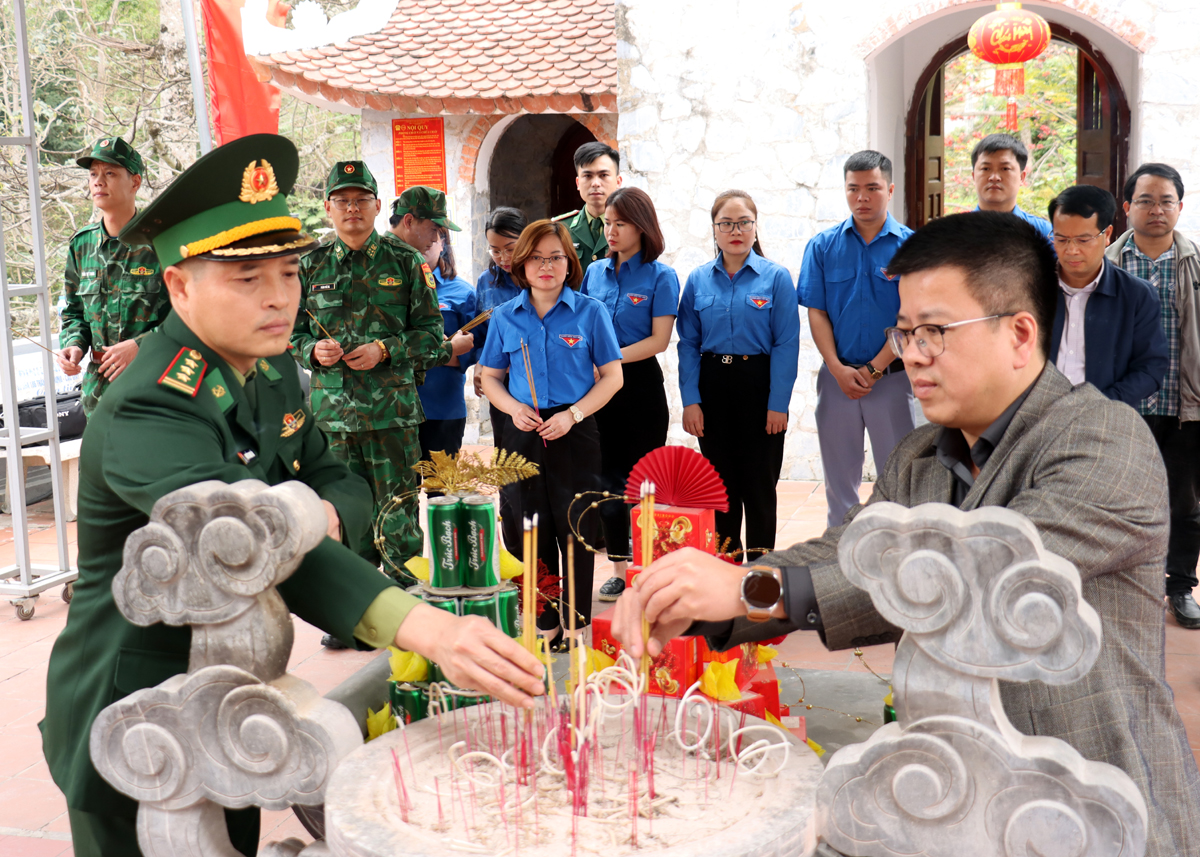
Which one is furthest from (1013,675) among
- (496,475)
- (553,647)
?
(553,647)

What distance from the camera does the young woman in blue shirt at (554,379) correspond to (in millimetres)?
4172

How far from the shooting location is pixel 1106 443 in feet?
4.90

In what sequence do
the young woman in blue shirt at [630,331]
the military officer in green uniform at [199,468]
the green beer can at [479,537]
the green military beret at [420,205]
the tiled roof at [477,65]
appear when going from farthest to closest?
the tiled roof at [477,65] < the green military beret at [420,205] < the young woman in blue shirt at [630,331] < the green beer can at [479,537] < the military officer in green uniform at [199,468]

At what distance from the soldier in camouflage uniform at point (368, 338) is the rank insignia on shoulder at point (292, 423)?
241cm

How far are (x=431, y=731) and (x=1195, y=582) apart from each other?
12.1ft

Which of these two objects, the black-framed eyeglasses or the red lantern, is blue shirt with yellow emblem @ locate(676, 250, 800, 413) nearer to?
Answer: the red lantern

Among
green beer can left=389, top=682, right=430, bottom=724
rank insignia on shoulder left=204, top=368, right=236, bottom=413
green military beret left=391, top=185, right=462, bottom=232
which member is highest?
green military beret left=391, top=185, right=462, bottom=232

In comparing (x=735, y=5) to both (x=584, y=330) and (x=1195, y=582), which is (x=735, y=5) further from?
(x=1195, y=582)

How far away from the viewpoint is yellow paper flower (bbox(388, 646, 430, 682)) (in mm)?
2533

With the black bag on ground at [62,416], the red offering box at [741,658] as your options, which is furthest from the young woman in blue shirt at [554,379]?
the black bag on ground at [62,416]

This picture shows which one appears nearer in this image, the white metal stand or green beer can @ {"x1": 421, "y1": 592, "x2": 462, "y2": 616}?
green beer can @ {"x1": 421, "y1": 592, "x2": 462, "y2": 616}

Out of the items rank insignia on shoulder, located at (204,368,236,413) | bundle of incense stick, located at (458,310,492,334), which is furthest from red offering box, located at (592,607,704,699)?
bundle of incense stick, located at (458,310,492,334)

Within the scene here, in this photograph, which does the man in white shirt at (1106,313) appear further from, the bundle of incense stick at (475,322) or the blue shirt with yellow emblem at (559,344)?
the bundle of incense stick at (475,322)

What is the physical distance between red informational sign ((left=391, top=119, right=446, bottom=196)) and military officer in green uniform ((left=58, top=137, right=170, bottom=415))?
398cm
